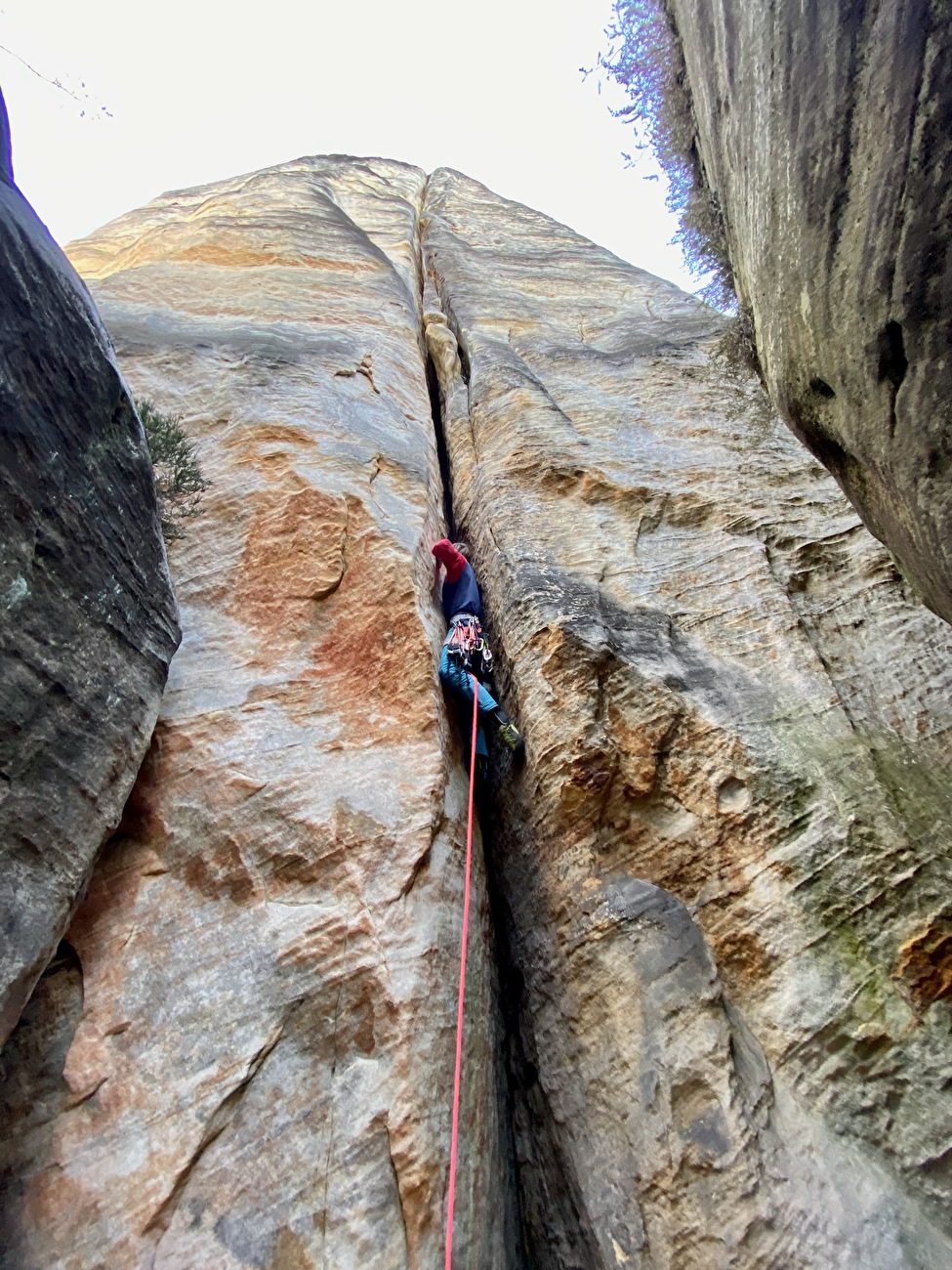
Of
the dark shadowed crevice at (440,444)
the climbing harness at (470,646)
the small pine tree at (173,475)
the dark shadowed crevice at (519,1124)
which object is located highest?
the dark shadowed crevice at (440,444)

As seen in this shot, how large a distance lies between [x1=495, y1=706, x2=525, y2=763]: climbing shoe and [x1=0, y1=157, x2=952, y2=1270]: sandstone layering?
0.12 metres

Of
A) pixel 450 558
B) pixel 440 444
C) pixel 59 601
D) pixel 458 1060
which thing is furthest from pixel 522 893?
pixel 440 444

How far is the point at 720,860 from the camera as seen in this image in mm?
5172

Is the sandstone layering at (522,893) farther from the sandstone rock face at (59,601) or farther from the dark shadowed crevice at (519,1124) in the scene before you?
the sandstone rock face at (59,601)

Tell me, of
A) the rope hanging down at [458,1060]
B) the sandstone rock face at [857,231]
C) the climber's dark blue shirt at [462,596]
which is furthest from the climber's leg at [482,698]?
the sandstone rock face at [857,231]

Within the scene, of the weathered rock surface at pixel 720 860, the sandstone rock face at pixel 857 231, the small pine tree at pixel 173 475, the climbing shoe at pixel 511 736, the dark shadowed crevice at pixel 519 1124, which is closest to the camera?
the sandstone rock face at pixel 857 231

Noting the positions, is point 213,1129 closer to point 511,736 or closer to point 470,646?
point 511,736

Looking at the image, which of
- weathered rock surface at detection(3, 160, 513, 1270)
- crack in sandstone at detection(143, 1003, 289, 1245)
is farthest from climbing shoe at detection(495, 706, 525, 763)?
crack in sandstone at detection(143, 1003, 289, 1245)

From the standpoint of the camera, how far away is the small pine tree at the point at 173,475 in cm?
689

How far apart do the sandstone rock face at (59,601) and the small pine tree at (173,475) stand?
1.71 m

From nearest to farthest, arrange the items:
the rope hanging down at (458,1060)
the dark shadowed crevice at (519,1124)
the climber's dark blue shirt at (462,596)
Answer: the rope hanging down at (458,1060) < the dark shadowed crevice at (519,1124) < the climber's dark blue shirt at (462,596)

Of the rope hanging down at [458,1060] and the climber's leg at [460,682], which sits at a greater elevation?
the climber's leg at [460,682]

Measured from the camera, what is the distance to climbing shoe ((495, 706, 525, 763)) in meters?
6.19

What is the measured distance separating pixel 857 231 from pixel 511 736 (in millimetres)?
3999
